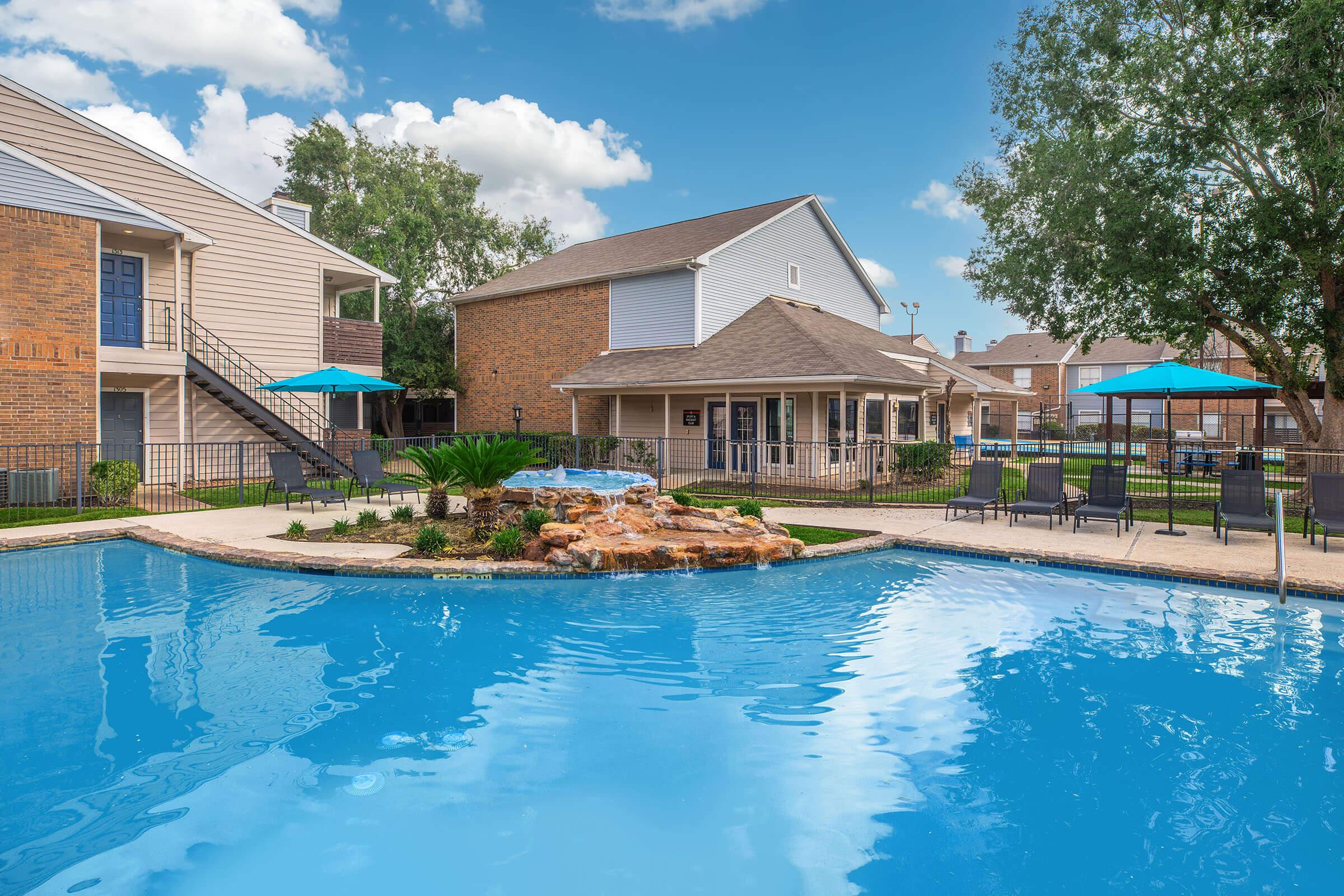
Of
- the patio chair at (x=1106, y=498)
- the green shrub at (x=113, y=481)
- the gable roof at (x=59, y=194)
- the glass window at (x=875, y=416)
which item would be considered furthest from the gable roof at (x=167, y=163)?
the patio chair at (x=1106, y=498)

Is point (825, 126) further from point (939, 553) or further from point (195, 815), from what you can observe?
point (195, 815)

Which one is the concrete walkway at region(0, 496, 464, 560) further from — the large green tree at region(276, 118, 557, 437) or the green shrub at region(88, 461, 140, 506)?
the large green tree at region(276, 118, 557, 437)

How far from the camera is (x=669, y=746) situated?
4.70m

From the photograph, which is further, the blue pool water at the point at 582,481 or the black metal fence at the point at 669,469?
the black metal fence at the point at 669,469

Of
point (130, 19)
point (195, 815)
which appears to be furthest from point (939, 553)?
point (130, 19)

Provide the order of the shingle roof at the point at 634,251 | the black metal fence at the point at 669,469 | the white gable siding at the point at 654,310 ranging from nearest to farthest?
1. the black metal fence at the point at 669,469
2. the white gable siding at the point at 654,310
3. the shingle roof at the point at 634,251

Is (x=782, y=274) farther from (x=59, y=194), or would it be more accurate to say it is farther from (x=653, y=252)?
(x=59, y=194)

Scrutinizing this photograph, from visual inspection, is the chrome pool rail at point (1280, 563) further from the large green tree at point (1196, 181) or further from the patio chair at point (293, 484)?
the patio chair at point (293, 484)

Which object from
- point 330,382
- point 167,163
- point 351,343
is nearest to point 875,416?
point 330,382

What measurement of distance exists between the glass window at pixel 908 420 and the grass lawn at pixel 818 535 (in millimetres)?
12763

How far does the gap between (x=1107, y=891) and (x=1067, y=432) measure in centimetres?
4109

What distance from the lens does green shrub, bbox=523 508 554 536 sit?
1020 centimetres

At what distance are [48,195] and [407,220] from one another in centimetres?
1991

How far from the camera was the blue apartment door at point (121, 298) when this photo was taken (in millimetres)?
15594
